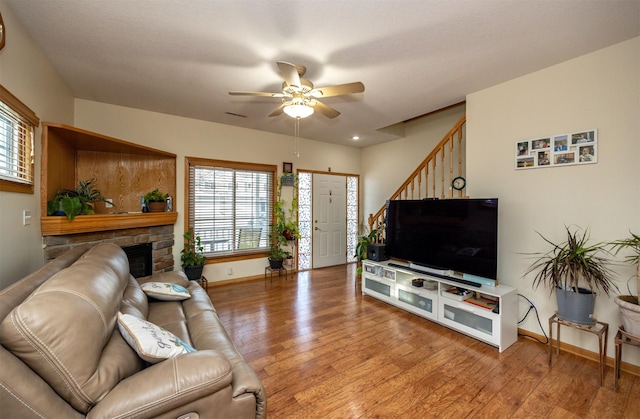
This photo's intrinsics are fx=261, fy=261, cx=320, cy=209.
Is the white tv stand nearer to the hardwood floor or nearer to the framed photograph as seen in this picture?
the hardwood floor

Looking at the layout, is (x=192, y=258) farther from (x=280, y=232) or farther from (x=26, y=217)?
(x=26, y=217)

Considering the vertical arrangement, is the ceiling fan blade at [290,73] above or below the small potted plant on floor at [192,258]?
above

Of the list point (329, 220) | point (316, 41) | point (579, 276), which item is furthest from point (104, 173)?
point (579, 276)

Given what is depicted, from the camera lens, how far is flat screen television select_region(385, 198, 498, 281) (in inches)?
99.0

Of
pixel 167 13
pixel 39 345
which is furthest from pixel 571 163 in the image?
pixel 39 345

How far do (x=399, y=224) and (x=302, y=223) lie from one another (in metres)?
2.29

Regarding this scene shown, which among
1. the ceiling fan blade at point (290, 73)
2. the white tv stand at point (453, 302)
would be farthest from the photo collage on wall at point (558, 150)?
the ceiling fan blade at point (290, 73)

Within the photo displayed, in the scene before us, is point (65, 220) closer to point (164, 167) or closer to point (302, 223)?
point (164, 167)

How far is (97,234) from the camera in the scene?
112 inches

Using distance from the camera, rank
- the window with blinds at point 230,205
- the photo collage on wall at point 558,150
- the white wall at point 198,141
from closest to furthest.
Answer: the photo collage on wall at point 558,150 < the white wall at point 198,141 < the window with blinds at point 230,205

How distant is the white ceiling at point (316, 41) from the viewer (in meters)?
1.74

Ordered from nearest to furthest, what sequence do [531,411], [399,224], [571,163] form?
[531,411] → [571,163] → [399,224]

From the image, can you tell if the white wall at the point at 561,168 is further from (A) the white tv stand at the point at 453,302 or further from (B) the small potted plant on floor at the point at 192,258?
(B) the small potted plant on floor at the point at 192,258

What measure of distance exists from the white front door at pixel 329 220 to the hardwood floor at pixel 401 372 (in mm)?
2290
